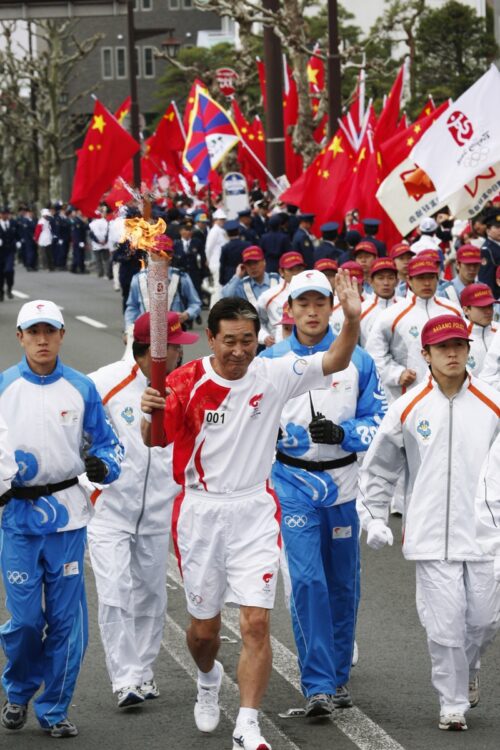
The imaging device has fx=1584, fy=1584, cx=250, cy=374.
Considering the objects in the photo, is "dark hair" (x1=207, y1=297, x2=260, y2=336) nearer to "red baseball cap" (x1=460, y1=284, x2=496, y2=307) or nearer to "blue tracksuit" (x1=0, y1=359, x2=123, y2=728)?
"blue tracksuit" (x1=0, y1=359, x2=123, y2=728)

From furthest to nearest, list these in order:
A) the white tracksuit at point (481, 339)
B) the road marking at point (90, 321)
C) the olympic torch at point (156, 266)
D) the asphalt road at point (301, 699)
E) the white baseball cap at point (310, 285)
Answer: the road marking at point (90, 321), the white tracksuit at point (481, 339), the white baseball cap at point (310, 285), the asphalt road at point (301, 699), the olympic torch at point (156, 266)

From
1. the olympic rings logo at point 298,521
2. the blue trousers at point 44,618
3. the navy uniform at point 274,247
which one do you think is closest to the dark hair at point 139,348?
the blue trousers at point 44,618

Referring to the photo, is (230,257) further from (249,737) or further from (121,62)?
(121,62)

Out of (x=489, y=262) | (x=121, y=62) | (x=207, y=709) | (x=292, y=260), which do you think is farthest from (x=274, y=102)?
(x=121, y=62)

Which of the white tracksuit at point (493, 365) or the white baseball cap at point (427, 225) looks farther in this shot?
the white baseball cap at point (427, 225)

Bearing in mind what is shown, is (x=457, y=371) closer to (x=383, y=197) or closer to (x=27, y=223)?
(x=383, y=197)

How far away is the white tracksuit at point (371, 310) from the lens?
12.9 meters

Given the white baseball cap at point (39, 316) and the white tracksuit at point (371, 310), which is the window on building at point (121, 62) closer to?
the white tracksuit at point (371, 310)

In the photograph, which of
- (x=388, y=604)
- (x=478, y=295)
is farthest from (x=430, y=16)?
(x=388, y=604)

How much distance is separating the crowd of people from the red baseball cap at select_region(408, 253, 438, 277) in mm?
4111

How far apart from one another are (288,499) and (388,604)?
1.97m

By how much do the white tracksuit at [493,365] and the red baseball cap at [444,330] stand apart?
3290 mm

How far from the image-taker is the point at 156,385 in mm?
6074

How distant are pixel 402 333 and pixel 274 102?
57.2ft
